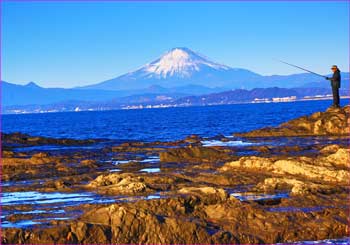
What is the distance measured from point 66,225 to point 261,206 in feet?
12.0

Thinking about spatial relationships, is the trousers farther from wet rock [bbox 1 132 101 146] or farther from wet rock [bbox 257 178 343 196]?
wet rock [bbox 257 178 343 196]

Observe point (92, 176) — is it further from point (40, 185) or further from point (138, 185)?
point (138, 185)

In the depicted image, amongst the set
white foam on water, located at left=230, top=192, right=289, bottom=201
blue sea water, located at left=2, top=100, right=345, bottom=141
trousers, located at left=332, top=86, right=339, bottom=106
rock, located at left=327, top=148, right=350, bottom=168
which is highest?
trousers, located at left=332, top=86, right=339, bottom=106

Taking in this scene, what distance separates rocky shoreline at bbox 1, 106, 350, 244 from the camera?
10742 millimetres

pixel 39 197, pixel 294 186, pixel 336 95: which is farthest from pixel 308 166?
pixel 336 95

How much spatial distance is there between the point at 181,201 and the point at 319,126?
2306 centimetres

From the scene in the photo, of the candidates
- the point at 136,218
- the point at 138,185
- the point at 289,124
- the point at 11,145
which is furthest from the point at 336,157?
the point at 11,145

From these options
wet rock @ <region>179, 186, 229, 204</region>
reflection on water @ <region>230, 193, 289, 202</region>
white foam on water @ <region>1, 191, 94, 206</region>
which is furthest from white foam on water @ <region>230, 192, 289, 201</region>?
white foam on water @ <region>1, 191, 94, 206</region>

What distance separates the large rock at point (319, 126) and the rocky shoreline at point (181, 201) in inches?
393

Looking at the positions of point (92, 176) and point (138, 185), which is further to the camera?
point (92, 176)

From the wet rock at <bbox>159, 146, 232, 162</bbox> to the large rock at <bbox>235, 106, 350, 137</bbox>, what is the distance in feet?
Answer: 34.1

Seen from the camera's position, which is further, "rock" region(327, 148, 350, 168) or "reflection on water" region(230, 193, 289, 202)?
"rock" region(327, 148, 350, 168)

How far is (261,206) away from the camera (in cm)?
1250

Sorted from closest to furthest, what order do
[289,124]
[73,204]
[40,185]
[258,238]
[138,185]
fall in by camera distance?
1. [258,238]
2. [73,204]
3. [138,185]
4. [40,185]
5. [289,124]
